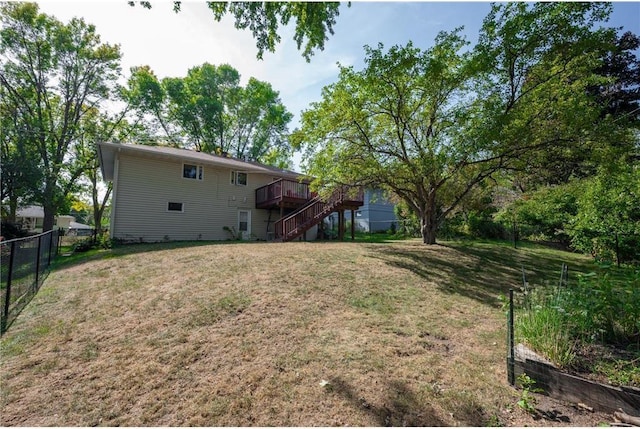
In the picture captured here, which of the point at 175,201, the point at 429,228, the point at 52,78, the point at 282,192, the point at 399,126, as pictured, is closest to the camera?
the point at 399,126

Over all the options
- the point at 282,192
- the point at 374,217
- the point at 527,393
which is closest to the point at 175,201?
the point at 282,192

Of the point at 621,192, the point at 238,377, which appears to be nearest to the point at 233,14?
the point at 238,377

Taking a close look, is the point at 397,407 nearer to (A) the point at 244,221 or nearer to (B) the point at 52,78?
(A) the point at 244,221

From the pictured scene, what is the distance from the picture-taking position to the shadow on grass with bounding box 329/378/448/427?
8.49ft

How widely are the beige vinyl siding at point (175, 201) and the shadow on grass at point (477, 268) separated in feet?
32.9

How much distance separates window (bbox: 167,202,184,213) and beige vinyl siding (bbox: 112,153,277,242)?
0.13 meters

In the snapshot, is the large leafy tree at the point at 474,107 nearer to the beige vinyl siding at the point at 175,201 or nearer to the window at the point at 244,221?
the beige vinyl siding at the point at 175,201

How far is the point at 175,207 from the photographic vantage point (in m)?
15.2

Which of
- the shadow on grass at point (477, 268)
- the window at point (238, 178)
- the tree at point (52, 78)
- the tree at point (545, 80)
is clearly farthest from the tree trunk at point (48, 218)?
the tree at point (545, 80)

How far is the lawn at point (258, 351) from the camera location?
274 cm

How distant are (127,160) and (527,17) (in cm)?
1706

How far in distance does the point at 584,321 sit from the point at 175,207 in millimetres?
16212

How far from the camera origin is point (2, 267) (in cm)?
577

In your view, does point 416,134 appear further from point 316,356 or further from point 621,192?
point 316,356
